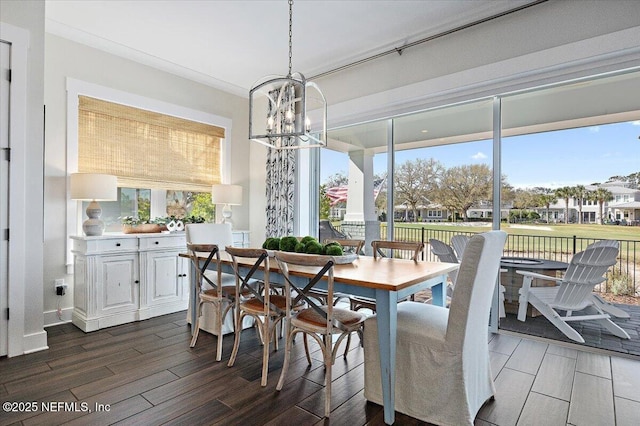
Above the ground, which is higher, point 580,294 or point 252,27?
point 252,27

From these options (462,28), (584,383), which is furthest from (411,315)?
(462,28)

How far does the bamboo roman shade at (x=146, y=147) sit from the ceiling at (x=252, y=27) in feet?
2.28

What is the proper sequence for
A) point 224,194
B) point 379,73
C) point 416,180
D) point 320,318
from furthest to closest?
point 224,194 → point 379,73 → point 416,180 → point 320,318

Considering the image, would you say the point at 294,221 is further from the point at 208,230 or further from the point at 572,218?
the point at 572,218

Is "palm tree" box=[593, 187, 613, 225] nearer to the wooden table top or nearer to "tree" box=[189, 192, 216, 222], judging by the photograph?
the wooden table top

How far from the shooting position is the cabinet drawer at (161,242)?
387 centimetres

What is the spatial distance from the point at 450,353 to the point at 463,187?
2202 millimetres

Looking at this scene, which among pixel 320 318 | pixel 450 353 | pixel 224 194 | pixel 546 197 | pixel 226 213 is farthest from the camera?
pixel 226 213

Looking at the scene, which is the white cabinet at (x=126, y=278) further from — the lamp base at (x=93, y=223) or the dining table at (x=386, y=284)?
the dining table at (x=386, y=284)

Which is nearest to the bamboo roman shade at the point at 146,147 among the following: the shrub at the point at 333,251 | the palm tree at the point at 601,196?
the shrub at the point at 333,251

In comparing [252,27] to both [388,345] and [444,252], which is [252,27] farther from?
[388,345]

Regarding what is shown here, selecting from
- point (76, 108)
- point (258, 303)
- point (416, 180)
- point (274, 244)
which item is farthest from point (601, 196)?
point (76, 108)

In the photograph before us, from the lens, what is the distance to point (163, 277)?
4.05 m

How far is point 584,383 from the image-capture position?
2410 mm
